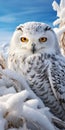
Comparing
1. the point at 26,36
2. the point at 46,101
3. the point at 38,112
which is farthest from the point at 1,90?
the point at 26,36

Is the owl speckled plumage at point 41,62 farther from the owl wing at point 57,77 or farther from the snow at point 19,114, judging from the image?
the snow at point 19,114

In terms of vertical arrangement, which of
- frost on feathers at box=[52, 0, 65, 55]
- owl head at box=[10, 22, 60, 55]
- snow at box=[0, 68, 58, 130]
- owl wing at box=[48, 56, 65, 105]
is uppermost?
frost on feathers at box=[52, 0, 65, 55]

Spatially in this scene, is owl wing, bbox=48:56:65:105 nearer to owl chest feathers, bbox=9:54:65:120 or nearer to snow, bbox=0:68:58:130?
owl chest feathers, bbox=9:54:65:120

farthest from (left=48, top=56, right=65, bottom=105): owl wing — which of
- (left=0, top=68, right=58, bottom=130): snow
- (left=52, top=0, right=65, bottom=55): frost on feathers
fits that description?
(left=52, top=0, right=65, bottom=55): frost on feathers

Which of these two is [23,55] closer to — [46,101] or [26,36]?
[26,36]

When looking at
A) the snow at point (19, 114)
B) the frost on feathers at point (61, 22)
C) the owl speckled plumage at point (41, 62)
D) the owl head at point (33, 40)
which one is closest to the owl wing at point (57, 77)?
A: the owl speckled plumage at point (41, 62)

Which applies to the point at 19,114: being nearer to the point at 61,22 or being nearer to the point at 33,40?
the point at 33,40
